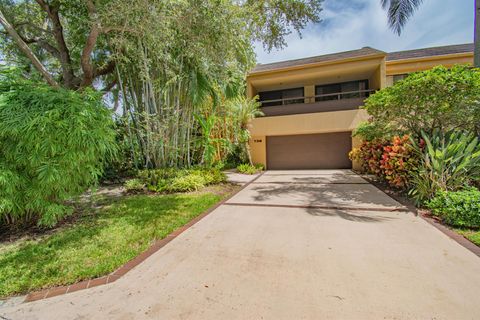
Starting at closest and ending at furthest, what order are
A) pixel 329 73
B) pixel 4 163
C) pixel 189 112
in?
pixel 4 163 → pixel 189 112 → pixel 329 73

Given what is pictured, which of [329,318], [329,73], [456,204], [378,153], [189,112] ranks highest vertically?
[329,73]

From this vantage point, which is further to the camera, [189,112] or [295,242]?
[189,112]

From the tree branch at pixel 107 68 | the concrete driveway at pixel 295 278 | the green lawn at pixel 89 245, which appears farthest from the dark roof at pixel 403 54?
the concrete driveway at pixel 295 278

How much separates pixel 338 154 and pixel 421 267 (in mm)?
11202

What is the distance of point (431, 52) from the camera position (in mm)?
14719

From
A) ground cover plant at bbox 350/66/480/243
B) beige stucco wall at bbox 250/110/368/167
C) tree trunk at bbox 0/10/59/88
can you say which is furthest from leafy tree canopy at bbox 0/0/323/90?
beige stucco wall at bbox 250/110/368/167

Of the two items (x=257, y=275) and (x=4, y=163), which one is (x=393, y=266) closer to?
(x=257, y=275)

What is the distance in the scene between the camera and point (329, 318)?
6.65 feet

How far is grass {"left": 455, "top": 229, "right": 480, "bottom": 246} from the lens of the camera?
3.41 m

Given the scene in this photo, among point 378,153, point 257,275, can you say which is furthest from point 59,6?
point 378,153

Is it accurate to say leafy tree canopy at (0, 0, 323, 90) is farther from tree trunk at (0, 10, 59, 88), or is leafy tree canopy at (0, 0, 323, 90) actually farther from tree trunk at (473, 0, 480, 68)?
tree trunk at (473, 0, 480, 68)

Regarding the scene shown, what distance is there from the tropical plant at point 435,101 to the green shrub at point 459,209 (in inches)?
91.9

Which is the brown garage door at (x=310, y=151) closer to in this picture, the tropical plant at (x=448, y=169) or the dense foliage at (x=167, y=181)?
the dense foliage at (x=167, y=181)

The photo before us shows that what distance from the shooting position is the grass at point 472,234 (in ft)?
11.2
